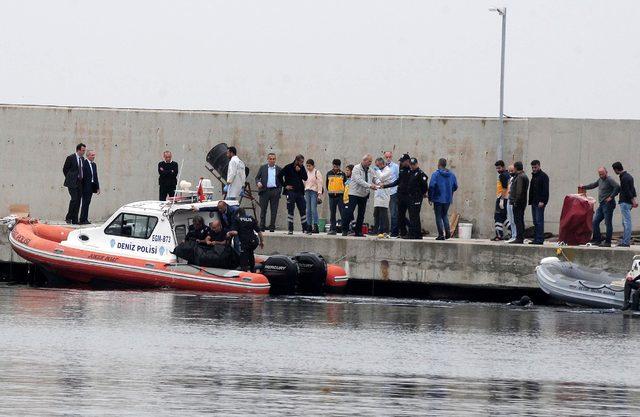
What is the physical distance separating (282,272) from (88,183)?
6.65 meters

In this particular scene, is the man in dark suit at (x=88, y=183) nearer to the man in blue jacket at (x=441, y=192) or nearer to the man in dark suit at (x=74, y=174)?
the man in dark suit at (x=74, y=174)

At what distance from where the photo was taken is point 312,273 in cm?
2756

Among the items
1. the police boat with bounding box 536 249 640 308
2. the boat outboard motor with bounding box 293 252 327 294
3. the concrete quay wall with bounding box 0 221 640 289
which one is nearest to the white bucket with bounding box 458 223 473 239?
the concrete quay wall with bounding box 0 221 640 289

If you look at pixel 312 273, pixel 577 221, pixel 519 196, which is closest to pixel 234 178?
pixel 312 273

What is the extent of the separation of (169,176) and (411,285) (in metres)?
6.34

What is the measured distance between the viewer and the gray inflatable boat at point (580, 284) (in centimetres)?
2647

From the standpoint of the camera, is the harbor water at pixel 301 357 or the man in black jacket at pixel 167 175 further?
the man in black jacket at pixel 167 175

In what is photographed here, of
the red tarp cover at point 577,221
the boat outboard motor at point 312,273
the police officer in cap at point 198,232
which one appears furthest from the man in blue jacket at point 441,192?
the police officer in cap at point 198,232

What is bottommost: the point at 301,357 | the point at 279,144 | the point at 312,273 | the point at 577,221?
the point at 301,357

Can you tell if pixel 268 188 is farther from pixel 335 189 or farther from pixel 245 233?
pixel 245 233

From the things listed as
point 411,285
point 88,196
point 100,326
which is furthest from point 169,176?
point 100,326

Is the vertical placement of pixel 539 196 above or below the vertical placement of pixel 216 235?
above

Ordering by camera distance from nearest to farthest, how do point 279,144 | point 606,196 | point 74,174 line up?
point 606,196 → point 74,174 → point 279,144

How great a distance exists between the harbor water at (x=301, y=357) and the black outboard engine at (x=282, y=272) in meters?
0.87
